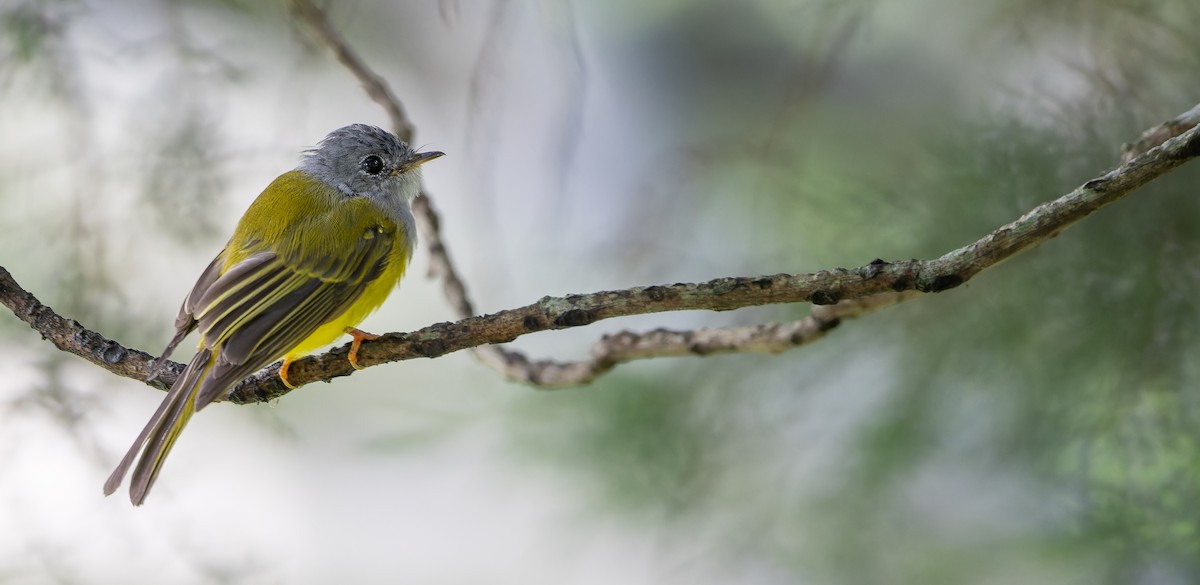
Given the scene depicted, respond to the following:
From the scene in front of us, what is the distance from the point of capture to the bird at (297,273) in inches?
90.2

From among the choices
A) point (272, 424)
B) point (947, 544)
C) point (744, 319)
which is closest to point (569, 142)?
point (744, 319)

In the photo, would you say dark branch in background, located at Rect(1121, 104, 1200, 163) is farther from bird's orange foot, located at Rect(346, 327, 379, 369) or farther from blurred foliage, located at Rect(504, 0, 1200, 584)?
bird's orange foot, located at Rect(346, 327, 379, 369)

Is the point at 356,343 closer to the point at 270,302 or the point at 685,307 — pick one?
the point at 270,302

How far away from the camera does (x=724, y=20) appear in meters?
3.84

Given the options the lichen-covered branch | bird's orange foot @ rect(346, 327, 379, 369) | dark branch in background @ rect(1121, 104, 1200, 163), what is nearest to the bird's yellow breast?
bird's orange foot @ rect(346, 327, 379, 369)

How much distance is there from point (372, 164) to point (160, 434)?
129 cm

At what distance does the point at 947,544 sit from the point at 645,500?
2.73 feet

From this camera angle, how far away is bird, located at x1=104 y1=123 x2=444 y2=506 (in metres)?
2.29

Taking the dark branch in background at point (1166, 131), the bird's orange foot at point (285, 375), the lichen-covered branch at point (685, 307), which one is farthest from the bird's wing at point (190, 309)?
the dark branch in background at point (1166, 131)

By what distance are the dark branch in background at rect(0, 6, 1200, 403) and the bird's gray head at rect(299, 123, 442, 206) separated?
0.33 m

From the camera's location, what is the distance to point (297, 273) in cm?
273

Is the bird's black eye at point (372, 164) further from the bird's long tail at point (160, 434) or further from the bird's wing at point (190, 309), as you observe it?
the bird's long tail at point (160, 434)

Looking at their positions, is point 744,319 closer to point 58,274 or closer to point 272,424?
point 272,424

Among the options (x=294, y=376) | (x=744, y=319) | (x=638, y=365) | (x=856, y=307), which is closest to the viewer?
(x=856, y=307)
